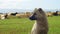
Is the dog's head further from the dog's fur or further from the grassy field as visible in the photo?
the grassy field

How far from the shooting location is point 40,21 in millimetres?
5609

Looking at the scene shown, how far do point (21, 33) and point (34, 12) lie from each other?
5.91m

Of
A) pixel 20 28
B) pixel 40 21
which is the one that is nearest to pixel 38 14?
pixel 40 21

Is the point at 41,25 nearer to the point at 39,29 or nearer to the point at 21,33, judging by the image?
the point at 39,29

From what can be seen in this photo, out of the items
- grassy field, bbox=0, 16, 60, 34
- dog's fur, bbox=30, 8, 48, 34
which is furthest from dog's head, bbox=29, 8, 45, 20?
grassy field, bbox=0, 16, 60, 34

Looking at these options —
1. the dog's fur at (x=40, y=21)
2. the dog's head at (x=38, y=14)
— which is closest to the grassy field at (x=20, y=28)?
the dog's fur at (x=40, y=21)

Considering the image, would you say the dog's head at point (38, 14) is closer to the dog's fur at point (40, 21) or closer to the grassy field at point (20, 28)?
the dog's fur at point (40, 21)

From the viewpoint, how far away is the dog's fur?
5.53 metres

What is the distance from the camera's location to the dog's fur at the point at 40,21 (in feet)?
18.1

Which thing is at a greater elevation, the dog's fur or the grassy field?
the dog's fur

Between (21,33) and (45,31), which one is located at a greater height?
(45,31)

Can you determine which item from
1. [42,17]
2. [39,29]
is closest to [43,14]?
[42,17]

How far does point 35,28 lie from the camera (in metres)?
5.85

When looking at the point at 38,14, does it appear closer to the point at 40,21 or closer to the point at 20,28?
the point at 40,21
